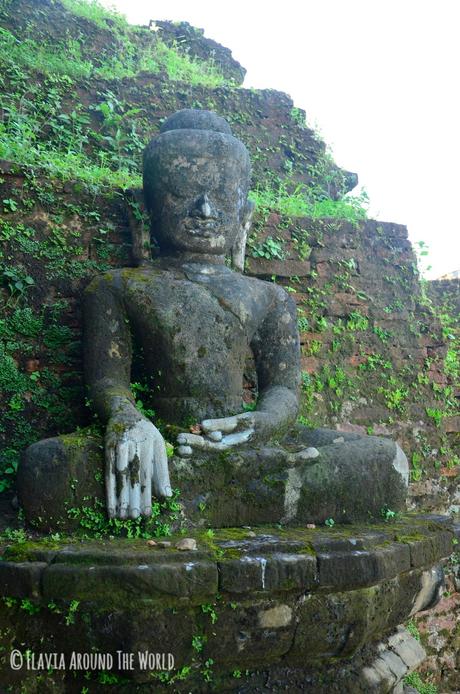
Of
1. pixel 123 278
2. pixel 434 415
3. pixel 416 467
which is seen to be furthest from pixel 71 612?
pixel 434 415

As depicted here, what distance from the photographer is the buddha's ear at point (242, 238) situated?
4398 mm

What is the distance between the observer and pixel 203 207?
4.01 metres

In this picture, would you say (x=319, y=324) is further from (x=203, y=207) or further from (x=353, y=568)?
(x=353, y=568)

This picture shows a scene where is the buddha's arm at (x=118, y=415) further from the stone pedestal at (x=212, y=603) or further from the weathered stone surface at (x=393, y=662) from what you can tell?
the weathered stone surface at (x=393, y=662)

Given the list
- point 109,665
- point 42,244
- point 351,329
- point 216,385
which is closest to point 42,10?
point 42,244

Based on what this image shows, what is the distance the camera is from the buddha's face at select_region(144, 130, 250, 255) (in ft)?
13.3

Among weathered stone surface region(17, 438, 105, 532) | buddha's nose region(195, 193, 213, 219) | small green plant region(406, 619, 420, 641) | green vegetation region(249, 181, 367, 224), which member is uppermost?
green vegetation region(249, 181, 367, 224)

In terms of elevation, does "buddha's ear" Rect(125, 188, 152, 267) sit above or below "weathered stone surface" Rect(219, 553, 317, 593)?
above

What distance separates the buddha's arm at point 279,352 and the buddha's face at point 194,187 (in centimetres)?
56

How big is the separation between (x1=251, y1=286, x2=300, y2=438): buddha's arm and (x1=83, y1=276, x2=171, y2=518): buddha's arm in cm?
89

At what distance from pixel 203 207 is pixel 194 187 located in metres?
0.16

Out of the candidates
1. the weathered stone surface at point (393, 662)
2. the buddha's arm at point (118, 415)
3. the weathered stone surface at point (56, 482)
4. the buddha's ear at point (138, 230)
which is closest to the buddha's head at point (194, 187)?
the buddha's ear at point (138, 230)

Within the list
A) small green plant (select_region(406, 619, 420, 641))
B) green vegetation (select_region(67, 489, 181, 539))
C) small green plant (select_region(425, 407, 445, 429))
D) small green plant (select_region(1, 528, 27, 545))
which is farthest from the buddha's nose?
small green plant (select_region(406, 619, 420, 641))

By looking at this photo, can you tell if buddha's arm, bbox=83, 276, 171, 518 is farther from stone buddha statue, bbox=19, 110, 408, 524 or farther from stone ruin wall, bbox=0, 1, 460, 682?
stone ruin wall, bbox=0, 1, 460, 682
